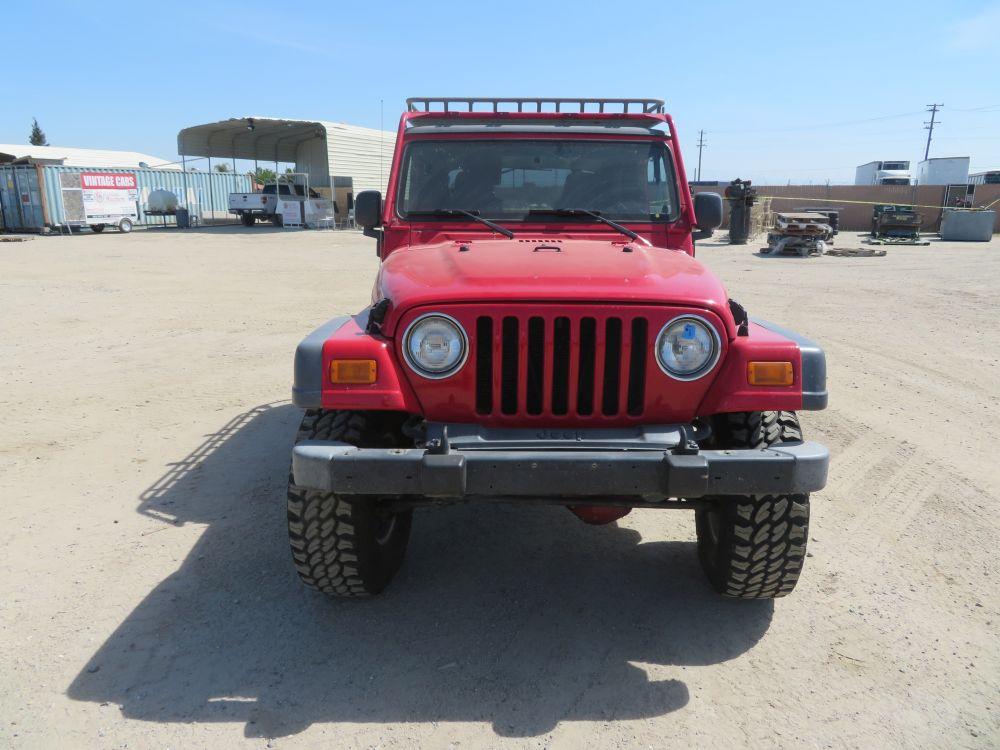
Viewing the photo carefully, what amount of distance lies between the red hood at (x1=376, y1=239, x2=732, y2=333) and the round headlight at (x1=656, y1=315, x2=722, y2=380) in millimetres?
82

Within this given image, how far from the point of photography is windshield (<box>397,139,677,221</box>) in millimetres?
4180

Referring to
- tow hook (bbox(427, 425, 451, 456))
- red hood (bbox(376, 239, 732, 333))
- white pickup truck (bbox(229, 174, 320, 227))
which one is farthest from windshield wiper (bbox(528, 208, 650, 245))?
white pickup truck (bbox(229, 174, 320, 227))

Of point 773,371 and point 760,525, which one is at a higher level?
point 773,371

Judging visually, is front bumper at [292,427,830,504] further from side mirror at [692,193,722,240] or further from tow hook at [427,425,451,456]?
side mirror at [692,193,722,240]

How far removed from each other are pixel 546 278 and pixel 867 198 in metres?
39.9

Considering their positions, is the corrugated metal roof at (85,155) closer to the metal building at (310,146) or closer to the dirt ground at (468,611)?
the metal building at (310,146)

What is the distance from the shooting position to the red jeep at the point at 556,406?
2.57 m

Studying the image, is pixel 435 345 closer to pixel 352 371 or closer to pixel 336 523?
pixel 352 371

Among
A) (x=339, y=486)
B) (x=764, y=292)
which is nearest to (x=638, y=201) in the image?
(x=339, y=486)

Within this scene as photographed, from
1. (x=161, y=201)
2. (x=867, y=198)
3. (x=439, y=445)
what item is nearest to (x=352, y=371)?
(x=439, y=445)

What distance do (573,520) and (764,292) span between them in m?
10.0

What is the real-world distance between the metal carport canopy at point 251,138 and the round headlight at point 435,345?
3140 cm

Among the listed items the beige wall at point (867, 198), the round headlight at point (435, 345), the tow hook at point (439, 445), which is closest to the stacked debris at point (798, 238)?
the beige wall at point (867, 198)

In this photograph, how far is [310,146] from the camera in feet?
121
